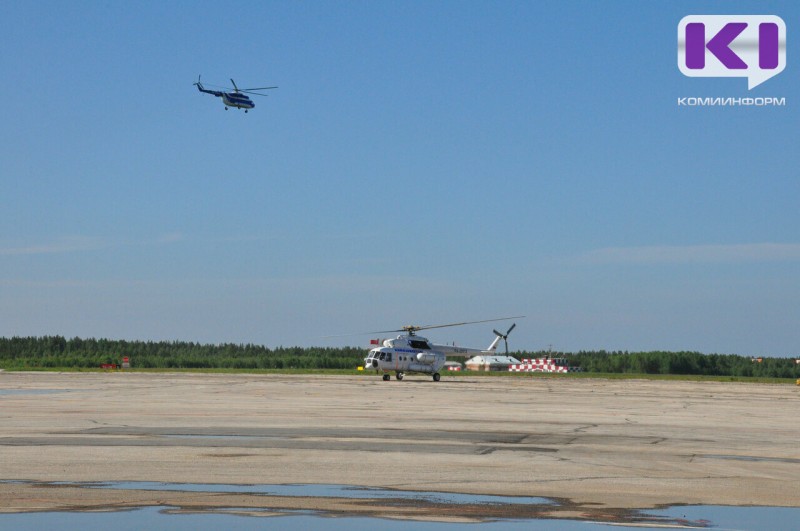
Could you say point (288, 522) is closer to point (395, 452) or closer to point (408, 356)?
point (395, 452)

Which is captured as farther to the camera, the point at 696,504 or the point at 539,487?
the point at 539,487

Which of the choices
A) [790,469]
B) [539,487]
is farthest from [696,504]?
[790,469]

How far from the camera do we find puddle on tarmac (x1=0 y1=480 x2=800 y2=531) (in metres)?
11.3

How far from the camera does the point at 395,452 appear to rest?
725 inches

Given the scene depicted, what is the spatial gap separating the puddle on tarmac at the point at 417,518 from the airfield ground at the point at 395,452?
0.35 metres

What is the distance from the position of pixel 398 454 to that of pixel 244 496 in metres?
5.31

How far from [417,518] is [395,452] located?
6.66 metres

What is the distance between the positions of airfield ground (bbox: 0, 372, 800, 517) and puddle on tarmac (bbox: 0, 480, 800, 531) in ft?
1.16

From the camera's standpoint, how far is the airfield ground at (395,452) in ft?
44.7

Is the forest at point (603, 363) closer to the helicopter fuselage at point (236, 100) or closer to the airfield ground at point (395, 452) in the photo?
the helicopter fuselage at point (236, 100)

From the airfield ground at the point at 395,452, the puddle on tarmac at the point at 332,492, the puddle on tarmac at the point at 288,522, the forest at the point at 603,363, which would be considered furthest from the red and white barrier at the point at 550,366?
the puddle on tarmac at the point at 288,522

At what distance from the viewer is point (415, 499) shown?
1313 cm

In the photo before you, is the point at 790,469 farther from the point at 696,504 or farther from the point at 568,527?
the point at 568,527

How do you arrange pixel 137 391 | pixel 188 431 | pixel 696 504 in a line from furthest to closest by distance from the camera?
pixel 137 391
pixel 188 431
pixel 696 504
